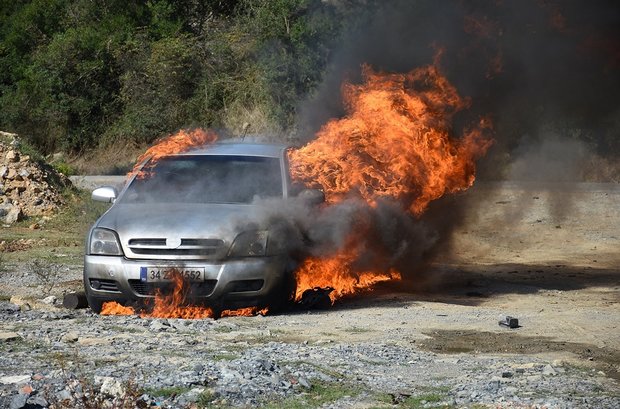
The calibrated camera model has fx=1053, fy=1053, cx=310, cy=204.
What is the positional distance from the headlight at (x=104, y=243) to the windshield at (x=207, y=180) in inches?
38.3

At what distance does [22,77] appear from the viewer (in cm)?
4681

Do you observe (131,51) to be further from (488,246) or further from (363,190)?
(363,190)

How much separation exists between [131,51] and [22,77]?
575 cm

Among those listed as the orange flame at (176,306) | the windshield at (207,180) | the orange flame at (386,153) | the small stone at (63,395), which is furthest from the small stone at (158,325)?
the small stone at (63,395)

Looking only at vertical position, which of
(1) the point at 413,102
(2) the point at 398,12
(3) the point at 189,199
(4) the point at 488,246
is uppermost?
(2) the point at 398,12

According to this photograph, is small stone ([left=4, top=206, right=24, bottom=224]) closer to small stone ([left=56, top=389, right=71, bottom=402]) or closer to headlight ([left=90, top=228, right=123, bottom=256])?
headlight ([left=90, top=228, right=123, bottom=256])

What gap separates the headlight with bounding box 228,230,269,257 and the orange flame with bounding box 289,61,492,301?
3.53 feet

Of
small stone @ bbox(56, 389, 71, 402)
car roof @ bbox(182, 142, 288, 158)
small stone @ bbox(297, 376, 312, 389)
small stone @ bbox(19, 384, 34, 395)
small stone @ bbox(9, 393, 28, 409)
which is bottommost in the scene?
small stone @ bbox(297, 376, 312, 389)

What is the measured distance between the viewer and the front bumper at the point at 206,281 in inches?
400

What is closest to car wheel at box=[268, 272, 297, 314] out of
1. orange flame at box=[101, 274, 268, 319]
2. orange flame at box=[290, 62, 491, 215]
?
orange flame at box=[101, 274, 268, 319]

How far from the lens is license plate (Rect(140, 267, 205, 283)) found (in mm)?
10125

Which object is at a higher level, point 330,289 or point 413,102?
point 413,102

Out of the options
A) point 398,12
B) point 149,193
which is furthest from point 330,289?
point 398,12

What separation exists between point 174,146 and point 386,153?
2537 millimetres
